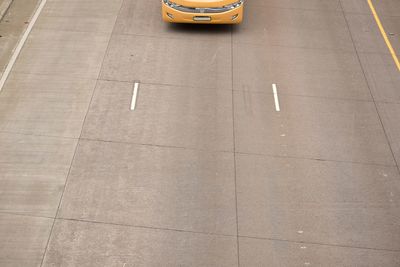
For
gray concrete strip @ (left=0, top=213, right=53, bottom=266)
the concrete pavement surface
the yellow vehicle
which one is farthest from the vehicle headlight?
gray concrete strip @ (left=0, top=213, right=53, bottom=266)

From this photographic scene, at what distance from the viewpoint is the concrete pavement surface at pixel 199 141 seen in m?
11.5

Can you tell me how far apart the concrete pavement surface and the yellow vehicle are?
61 cm

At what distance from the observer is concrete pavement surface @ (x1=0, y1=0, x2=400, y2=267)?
11.5 meters

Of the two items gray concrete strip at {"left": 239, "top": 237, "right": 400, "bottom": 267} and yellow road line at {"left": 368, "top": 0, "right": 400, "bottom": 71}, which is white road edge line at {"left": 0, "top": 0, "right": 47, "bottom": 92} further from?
yellow road line at {"left": 368, "top": 0, "right": 400, "bottom": 71}

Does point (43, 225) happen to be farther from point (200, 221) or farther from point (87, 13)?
point (87, 13)

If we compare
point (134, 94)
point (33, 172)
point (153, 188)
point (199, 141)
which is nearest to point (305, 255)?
point (153, 188)

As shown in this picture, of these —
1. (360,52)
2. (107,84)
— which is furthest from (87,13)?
(360,52)

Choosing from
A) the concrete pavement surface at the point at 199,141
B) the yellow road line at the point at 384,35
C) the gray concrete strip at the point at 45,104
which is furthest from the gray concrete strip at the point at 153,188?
the yellow road line at the point at 384,35

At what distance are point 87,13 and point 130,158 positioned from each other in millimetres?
7194

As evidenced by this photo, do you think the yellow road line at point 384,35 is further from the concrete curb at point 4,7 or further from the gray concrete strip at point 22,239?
the concrete curb at point 4,7

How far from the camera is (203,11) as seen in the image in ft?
57.3

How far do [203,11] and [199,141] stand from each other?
5.10 m

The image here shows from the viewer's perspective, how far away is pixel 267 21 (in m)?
18.9

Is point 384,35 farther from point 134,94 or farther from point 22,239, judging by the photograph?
point 22,239
